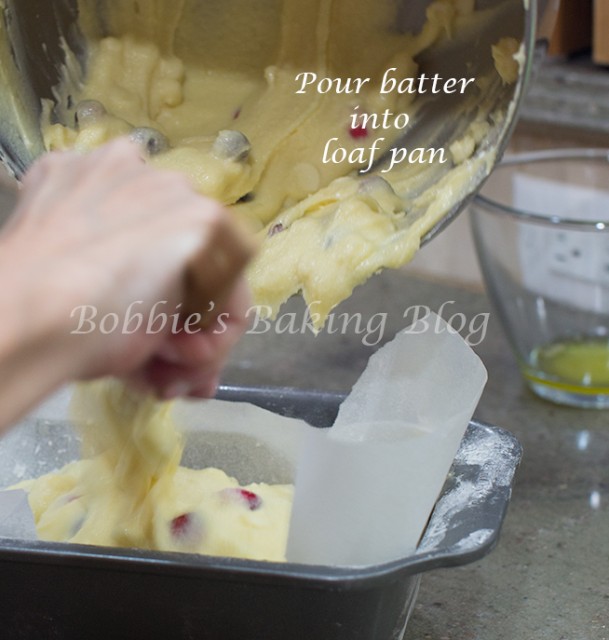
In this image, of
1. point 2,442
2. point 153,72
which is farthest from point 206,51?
point 2,442

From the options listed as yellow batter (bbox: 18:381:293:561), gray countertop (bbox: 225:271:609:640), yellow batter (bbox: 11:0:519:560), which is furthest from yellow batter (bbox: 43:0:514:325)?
gray countertop (bbox: 225:271:609:640)

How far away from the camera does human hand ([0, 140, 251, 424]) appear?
357mm

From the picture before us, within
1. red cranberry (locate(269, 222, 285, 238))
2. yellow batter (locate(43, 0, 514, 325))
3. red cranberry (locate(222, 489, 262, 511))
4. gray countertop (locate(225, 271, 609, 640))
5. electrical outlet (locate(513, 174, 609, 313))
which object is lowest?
gray countertop (locate(225, 271, 609, 640))

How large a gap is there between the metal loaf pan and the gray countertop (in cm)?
12

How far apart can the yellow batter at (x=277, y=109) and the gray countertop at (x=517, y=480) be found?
227mm

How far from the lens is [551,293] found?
1.00m

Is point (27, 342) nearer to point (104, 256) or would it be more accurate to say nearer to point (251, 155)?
point (104, 256)

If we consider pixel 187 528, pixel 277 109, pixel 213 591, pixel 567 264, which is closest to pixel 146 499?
pixel 187 528

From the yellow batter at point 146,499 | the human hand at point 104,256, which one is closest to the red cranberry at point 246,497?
the yellow batter at point 146,499

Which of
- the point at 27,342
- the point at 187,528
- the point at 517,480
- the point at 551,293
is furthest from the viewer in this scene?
the point at 551,293

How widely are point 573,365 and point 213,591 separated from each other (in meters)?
0.51

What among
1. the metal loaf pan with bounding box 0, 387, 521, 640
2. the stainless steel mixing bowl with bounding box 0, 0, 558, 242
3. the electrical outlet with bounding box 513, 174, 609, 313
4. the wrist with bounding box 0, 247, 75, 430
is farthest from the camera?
the electrical outlet with bounding box 513, 174, 609, 313

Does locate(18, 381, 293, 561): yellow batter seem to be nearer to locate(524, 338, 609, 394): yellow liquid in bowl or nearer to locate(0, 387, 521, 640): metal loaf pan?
locate(0, 387, 521, 640): metal loaf pan

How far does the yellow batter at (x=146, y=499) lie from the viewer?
69cm
